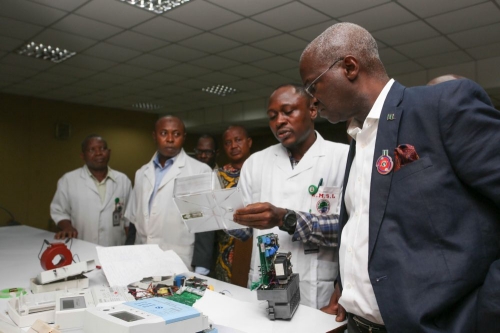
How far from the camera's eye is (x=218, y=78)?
265 inches

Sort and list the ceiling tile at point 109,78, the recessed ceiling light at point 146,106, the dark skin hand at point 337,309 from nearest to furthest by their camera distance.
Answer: the dark skin hand at point 337,309 → the ceiling tile at point 109,78 → the recessed ceiling light at point 146,106

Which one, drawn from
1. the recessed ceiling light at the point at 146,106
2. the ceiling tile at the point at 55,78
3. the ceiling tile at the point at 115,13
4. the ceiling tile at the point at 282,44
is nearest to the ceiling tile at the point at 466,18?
the ceiling tile at the point at 282,44

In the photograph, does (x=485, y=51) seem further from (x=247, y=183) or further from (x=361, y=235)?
(x=361, y=235)

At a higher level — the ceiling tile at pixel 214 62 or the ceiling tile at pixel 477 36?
the ceiling tile at pixel 214 62

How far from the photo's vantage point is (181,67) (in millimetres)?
6078

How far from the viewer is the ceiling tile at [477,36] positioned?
4.42 metres

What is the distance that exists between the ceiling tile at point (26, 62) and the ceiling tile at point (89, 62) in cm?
39

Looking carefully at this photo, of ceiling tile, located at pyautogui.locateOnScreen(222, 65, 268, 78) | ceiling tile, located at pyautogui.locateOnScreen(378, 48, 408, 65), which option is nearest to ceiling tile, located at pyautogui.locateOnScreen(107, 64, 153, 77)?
ceiling tile, located at pyautogui.locateOnScreen(222, 65, 268, 78)

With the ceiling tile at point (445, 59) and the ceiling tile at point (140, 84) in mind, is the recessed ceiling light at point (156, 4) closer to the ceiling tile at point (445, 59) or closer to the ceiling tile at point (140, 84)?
the ceiling tile at point (140, 84)

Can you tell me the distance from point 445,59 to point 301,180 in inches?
188

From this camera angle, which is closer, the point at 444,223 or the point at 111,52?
the point at 444,223

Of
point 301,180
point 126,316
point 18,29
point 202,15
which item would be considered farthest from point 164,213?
point 18,29

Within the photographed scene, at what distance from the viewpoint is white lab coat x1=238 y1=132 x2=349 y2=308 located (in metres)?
1.70

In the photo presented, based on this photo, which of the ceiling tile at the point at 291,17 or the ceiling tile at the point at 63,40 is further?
the ceiling tile at the point at 63,40
